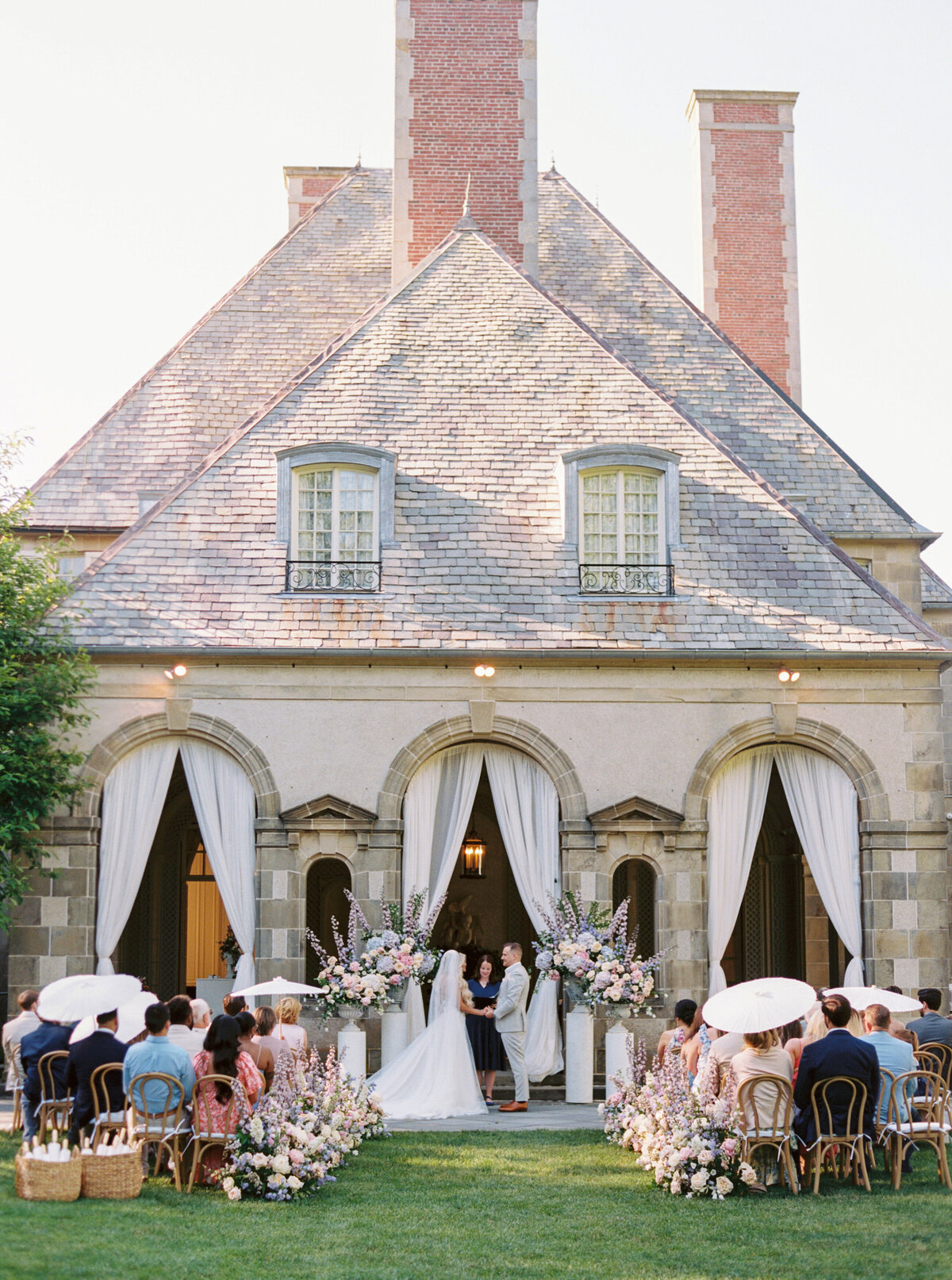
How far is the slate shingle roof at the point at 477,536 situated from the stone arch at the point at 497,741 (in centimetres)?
92

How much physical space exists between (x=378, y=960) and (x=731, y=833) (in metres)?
4.14

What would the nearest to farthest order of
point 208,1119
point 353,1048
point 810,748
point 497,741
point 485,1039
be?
point 208,1119, point 353,1048, point 485,1039, point 497,741, point 810,748

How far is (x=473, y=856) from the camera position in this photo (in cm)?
2192

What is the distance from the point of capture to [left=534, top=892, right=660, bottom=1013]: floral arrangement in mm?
14891

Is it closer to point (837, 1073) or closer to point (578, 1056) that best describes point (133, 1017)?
point (578, 1056)

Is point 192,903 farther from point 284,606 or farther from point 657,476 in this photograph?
point 657,476

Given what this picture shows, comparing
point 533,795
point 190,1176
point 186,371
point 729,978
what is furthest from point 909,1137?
point 186,371

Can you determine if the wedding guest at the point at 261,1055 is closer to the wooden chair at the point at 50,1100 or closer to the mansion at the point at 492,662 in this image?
the wooden chair at the point at 50,1100

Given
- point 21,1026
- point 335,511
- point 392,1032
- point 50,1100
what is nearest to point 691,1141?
point 50,1100

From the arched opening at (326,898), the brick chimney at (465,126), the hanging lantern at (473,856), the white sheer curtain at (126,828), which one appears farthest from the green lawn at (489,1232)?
the brick chimney at (465,126)

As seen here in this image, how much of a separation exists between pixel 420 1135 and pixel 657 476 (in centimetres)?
811

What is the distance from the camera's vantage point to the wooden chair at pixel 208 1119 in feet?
34.1

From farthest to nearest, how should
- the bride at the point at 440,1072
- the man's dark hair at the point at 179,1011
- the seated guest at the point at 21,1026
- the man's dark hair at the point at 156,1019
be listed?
the bride at the point at 440,1072
the seated guest at the point at 21,1026
the man's dark hair at the point at 179,1011
the man's dark hair at the point at 156,1019

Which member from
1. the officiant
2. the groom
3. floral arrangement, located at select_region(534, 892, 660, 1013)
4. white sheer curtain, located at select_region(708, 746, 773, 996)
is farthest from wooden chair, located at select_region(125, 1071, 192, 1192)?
white sheer curtain, located at select_region(708, 746, 773, 996)
